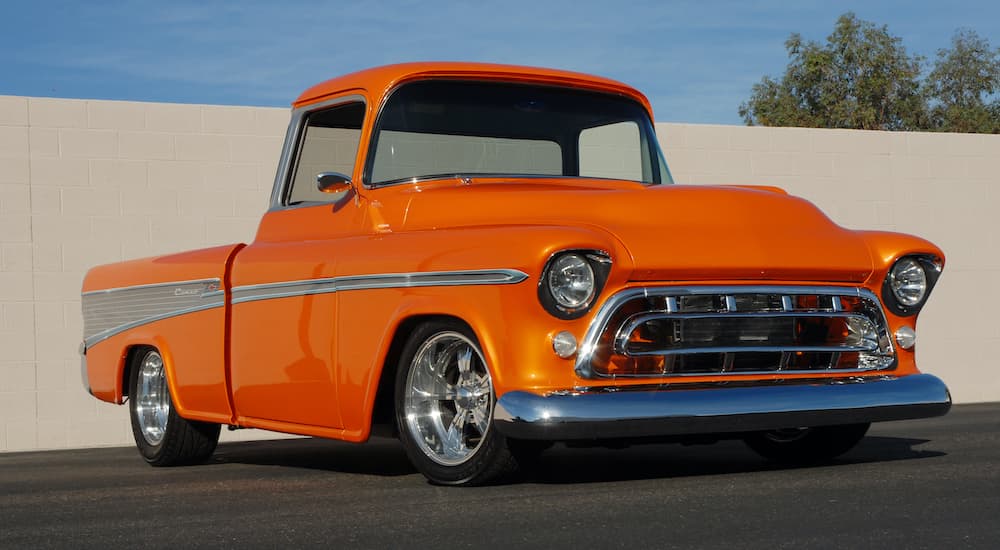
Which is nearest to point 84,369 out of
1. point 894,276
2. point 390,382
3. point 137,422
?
point 137,422

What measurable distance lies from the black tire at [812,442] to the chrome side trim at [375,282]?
6.66 feet

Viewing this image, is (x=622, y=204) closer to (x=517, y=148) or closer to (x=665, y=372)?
(x=665, y=372)

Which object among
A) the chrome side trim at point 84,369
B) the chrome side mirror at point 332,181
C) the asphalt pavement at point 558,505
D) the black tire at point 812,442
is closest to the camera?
the asphalt pavement at point 558,505

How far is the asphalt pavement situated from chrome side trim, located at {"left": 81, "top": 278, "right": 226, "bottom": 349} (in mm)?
907

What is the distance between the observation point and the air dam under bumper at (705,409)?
5.46 metres

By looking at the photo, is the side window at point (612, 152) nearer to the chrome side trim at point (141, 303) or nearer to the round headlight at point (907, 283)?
the round headlight at point (907, 283)

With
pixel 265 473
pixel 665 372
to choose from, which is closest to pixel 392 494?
pixel 665 372

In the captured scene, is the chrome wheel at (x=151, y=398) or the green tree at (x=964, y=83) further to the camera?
the green tree at (x=964, y=83)

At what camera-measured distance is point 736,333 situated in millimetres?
5961

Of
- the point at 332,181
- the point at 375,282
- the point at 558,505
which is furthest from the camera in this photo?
the point at 332,181

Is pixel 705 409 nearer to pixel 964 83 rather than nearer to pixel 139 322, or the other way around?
pixel 139 322

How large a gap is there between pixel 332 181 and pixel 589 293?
172 cm

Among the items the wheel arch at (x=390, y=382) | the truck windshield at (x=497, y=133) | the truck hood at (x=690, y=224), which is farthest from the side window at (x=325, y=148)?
the wheel arch at (x=390, y=382)

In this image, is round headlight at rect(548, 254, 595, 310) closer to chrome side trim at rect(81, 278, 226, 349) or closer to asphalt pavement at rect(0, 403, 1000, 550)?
asphalt pavement at rect(0, 403, 1000, 550)
